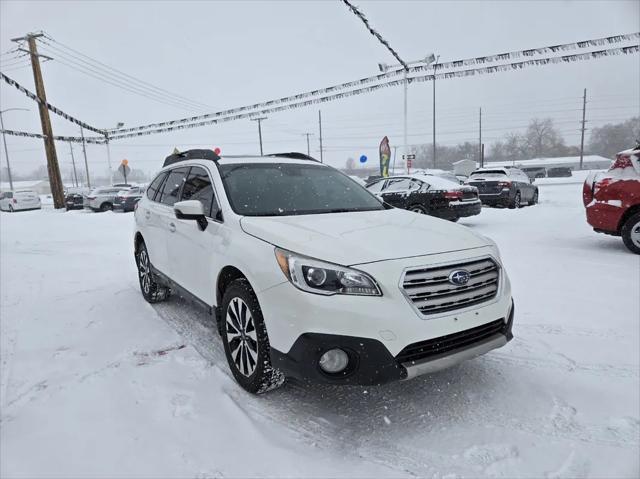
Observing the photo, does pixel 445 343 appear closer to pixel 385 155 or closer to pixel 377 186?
pixel 377 186

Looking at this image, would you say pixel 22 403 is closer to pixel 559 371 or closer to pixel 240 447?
pixel 240 447

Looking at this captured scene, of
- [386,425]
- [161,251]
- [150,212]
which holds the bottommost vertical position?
[386,425]

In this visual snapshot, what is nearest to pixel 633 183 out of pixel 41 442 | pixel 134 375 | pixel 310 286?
pixel 310 286

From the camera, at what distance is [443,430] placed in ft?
8.25

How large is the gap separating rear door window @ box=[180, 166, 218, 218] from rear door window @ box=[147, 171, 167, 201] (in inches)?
35.0

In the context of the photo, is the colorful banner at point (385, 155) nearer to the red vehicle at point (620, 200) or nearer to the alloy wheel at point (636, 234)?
the red vehicle at point (620, 200)

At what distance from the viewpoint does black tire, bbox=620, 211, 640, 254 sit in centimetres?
664

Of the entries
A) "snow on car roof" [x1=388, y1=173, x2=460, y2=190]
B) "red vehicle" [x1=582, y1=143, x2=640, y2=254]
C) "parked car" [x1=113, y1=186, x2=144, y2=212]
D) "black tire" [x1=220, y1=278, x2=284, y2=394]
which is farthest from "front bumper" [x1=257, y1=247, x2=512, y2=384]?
"parked car" [x1=113, y1=186, x2=144, y2=212]

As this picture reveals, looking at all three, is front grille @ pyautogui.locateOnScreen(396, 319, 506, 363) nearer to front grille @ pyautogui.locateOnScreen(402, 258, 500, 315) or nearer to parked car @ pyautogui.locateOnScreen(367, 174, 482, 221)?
front grille @ pyautogui.locateOnScreen(402, 258, 500, 315)

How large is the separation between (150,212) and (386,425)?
3.58 metres

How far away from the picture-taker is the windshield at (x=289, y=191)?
3.36 meters

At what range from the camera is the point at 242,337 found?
2904 mm

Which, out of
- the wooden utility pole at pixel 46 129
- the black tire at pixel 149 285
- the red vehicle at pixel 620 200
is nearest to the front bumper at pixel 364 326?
the black tire at pixel 149 285

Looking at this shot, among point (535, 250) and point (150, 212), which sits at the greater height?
point (150, 212)
